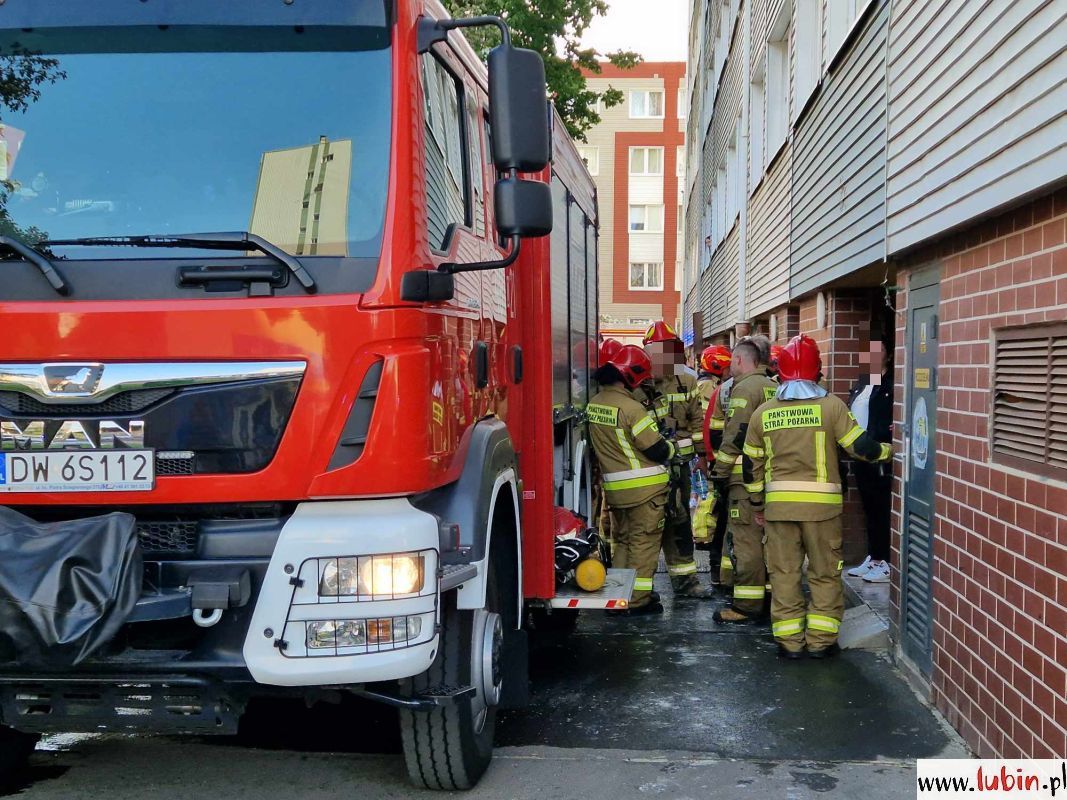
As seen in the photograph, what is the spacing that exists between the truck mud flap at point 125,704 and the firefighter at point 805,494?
3.52m

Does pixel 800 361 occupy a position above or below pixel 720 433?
above

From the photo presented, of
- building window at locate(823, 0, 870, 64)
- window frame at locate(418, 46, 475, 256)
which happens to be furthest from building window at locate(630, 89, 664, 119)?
window frame at locate(418, 46, 475, 256)

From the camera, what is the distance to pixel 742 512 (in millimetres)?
7219

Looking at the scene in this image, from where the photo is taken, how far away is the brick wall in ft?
12.1

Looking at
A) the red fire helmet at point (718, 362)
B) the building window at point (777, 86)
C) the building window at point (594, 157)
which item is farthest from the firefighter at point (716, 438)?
the building window at point (594, 157)

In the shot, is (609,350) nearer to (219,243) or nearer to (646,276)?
(219,243)

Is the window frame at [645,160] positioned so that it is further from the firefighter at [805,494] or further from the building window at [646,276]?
the firefighter at [805,494]

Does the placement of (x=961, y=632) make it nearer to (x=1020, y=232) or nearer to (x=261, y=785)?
(x=1020, y=232)

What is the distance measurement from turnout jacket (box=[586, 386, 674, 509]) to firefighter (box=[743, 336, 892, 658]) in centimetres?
88

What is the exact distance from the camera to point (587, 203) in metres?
8.42

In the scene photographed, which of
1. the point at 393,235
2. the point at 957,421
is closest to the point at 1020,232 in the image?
the point at 957,421

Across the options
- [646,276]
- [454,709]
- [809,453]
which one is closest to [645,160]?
[646,276]

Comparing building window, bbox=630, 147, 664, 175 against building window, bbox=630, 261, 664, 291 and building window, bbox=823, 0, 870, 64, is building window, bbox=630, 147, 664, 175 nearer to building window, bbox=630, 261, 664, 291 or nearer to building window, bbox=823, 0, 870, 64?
building window, bbox=630, 261, 664, 291

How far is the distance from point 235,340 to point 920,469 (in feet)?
11.9
